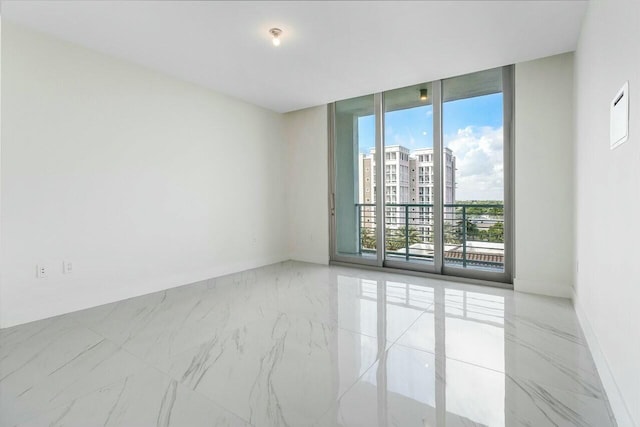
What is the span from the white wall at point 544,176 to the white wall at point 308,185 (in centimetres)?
255

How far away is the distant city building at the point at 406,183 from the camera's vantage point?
12.9ft

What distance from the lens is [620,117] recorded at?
140cm

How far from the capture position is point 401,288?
348cm

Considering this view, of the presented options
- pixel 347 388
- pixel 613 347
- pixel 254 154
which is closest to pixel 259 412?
pixel 347 388

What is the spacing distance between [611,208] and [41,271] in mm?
4072

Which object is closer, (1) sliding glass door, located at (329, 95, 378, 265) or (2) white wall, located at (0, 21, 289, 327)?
(2) white wall, located at (0, 21, 289, 327)

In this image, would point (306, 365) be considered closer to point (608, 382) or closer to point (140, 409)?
point (140, 409)

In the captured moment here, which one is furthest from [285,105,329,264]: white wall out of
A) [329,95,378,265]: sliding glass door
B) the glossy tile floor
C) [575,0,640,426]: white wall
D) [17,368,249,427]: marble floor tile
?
[17,368,249,427]: marble floor tile

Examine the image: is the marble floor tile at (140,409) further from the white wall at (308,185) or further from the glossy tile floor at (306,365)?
the white wall at (308,185)

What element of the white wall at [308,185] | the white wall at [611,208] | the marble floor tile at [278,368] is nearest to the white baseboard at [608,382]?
the white wall at [611,208]

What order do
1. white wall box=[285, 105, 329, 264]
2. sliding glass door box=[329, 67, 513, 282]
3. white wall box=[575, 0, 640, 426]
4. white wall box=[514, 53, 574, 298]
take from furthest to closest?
1. white wall box=[285, 105, 329, 264]
2. sliding glass door box=[329, 67, 513, 282]
3. white wall box=[514, 53, 574, 298]
4. white wall box=[575, 0, 640, 426]

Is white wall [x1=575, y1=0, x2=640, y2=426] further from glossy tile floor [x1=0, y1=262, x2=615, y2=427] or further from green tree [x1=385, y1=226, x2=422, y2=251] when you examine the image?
green tree [x1=385, y1=226, x2=422, y2=251]

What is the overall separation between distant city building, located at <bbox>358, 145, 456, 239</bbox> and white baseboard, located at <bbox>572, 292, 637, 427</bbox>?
6.80 ft

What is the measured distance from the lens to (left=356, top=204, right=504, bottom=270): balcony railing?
Result: 3.68 metres
